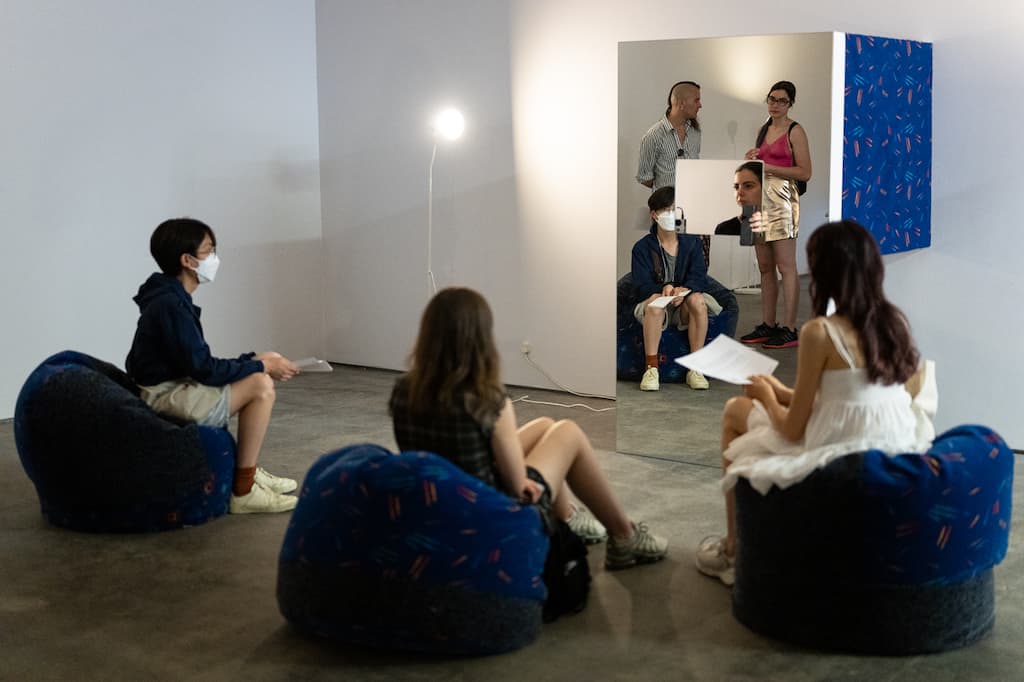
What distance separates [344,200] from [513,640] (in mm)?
4977

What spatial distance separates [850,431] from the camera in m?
3.36

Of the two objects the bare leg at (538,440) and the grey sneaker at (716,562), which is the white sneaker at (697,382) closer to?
the grey sneaker at (716,562)

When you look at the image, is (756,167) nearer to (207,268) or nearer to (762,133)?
(762,133)

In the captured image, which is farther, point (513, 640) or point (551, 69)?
point (551, 69)

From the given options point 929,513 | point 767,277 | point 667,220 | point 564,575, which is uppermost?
point 667,220

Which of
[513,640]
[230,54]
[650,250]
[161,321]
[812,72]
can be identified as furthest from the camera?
[230,54]

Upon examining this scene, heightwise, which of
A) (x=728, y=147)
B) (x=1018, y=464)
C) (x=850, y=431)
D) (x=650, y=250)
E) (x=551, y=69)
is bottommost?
(x=1018, y=464)

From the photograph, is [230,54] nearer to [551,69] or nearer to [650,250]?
[551,69]

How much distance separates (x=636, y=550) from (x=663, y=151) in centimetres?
188

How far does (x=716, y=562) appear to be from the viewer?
3.92 meters

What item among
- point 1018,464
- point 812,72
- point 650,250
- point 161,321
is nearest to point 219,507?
point 161,321

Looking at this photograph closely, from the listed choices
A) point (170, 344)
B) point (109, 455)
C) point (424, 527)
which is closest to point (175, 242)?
point (170, 344)

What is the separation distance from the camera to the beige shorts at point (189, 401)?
4.47m

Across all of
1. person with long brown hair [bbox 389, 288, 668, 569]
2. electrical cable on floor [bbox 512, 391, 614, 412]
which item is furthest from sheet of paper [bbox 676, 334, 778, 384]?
electrical cable on floor [bbox 512, 391, 614, 412]
